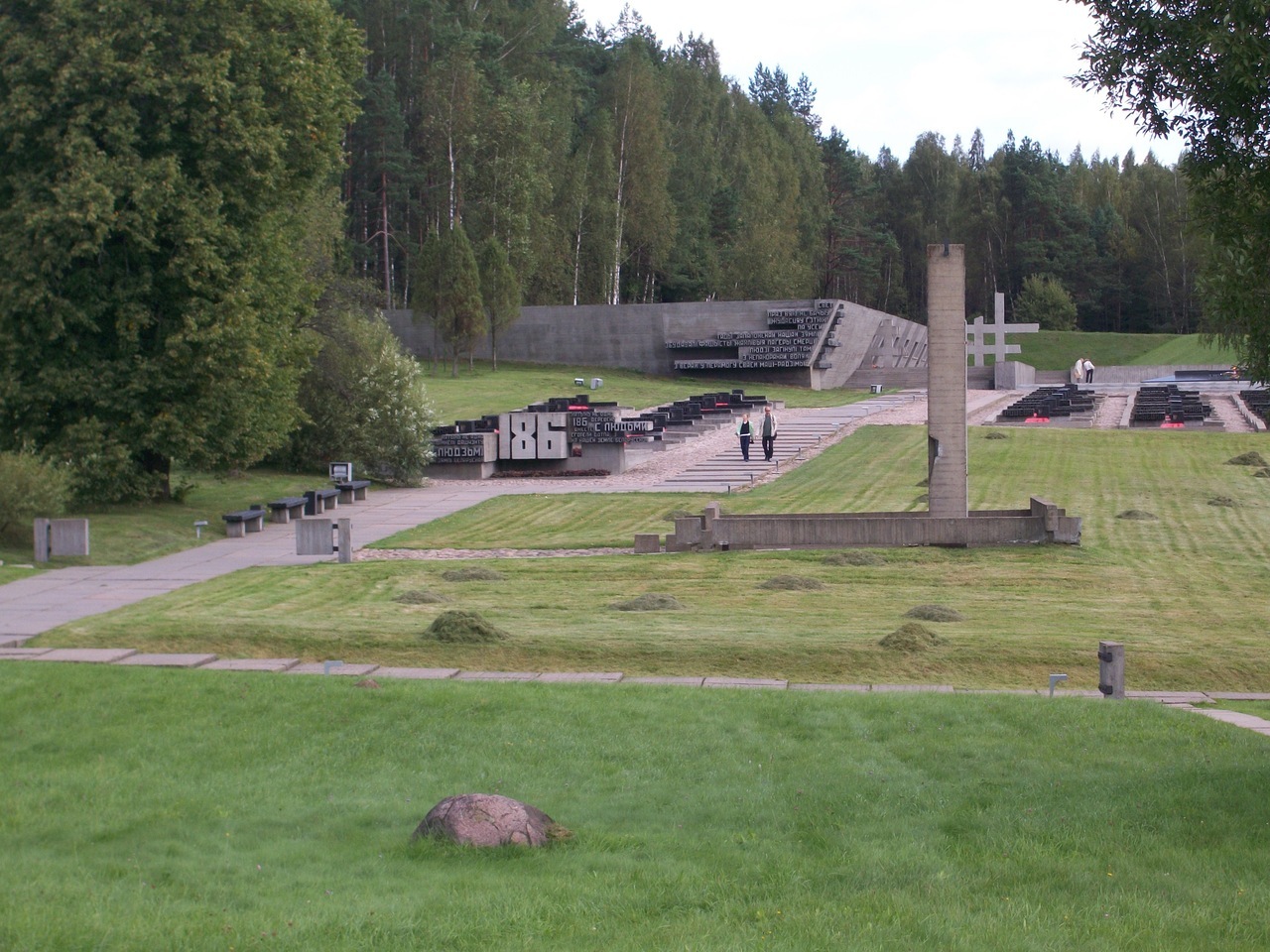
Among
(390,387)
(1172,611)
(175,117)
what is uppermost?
(175,117)

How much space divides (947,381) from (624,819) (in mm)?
16056

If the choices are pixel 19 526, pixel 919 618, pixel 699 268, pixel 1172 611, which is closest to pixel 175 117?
pixel 19 526

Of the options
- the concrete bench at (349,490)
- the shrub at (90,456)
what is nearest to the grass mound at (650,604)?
the shrub at (90,456)

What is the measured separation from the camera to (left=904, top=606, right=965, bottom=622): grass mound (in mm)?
15078

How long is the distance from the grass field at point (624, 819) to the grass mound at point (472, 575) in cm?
871

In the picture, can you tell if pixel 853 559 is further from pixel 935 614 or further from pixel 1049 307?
pixel 1049 307

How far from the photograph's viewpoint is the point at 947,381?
71.5ft

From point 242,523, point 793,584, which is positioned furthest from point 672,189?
point 793,584

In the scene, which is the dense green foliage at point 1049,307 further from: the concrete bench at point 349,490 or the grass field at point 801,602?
the concrete bench at point 349,490

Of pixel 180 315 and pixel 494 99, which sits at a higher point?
pixel 494 99

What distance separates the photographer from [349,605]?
16609mm

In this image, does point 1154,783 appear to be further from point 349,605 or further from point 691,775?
point 349,605

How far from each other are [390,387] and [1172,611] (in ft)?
74.0

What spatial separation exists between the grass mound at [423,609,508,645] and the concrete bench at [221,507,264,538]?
12827 mm
